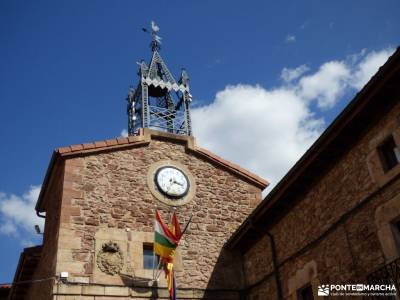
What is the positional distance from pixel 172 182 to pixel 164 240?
218cm

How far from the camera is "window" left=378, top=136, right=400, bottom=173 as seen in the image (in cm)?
820

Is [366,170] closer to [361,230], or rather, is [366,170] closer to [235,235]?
[361,230]

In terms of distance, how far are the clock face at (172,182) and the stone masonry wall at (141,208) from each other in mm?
354

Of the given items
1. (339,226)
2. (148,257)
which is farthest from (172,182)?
(339,226)

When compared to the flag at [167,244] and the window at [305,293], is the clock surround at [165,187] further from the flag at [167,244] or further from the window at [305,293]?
the window at [305,293]

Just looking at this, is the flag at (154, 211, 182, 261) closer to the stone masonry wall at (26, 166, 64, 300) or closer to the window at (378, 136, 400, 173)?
the stone masonry wall at (26, 166, 64, 300)

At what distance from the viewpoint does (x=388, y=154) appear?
8344 millimetres

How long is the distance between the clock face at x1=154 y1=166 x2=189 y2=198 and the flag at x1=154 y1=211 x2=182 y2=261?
139cm

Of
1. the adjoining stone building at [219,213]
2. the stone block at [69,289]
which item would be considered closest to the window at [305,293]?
the adjoining stone building at [219,213]

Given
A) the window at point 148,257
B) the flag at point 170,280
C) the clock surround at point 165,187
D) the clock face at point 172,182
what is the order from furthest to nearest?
the clock face at point 172,182 < the clock surround at point 165,187 < the window at point 148,257 < the flag at point 170,280

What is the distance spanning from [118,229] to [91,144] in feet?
8.12

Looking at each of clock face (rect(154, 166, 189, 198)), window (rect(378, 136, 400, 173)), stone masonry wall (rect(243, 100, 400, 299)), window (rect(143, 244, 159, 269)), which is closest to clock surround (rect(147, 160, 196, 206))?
clock face (rect(154, 166, 189, 198))

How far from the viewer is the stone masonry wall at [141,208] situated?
37.9ft

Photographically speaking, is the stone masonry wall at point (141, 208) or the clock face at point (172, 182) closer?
the stone masonry wall at point (141, 208)
